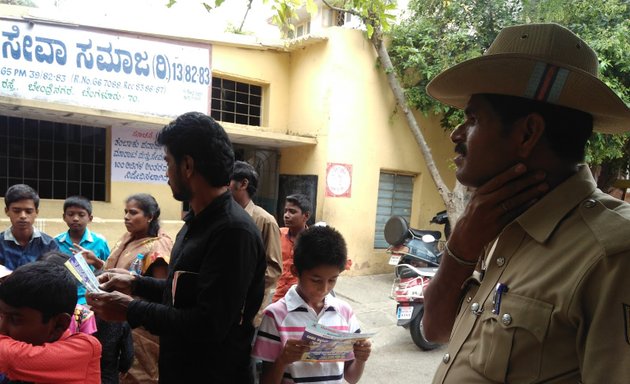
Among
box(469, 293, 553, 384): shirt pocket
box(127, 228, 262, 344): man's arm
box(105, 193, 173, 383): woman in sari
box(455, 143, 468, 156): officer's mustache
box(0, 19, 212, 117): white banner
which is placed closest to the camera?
box(469, 293, 553, 384): shirt pocket

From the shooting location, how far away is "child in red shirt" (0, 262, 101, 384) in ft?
5.08

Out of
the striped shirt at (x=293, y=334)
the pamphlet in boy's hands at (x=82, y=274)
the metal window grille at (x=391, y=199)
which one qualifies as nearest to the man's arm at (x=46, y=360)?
the pamphlet in boy's hands at (x=82, y=274)

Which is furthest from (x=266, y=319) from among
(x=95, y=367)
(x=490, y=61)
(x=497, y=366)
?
(x=490, y=61)

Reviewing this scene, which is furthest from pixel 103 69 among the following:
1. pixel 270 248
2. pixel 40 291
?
pixel 40 291

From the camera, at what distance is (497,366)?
89 centimetres

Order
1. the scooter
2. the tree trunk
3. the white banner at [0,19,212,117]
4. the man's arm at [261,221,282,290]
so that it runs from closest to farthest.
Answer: the man's arm at [261,221,282,290] < the scooter < the white banner at [0,19,212,117] < the tree trunk

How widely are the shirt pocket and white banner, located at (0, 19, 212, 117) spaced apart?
→ 695 centimetres

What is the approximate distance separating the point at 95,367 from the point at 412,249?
13.6 ft

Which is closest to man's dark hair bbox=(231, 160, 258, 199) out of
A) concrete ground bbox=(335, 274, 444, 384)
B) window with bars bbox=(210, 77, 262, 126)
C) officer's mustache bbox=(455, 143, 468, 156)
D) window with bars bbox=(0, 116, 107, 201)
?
concrete ground bbox=(335, 274, 444, 384)

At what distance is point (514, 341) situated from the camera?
0.88m

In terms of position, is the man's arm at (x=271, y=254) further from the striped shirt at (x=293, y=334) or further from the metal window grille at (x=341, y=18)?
the metal window grille at (x=341, y=18)

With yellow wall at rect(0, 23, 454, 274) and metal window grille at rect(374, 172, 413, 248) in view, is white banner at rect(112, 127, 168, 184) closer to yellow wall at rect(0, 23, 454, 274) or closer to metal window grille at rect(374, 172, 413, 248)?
yellow wall at rect(0, 23, 454, 274)

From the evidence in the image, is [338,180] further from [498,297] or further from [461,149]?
[498,297]

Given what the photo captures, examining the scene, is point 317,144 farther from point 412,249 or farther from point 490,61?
point 490,61
